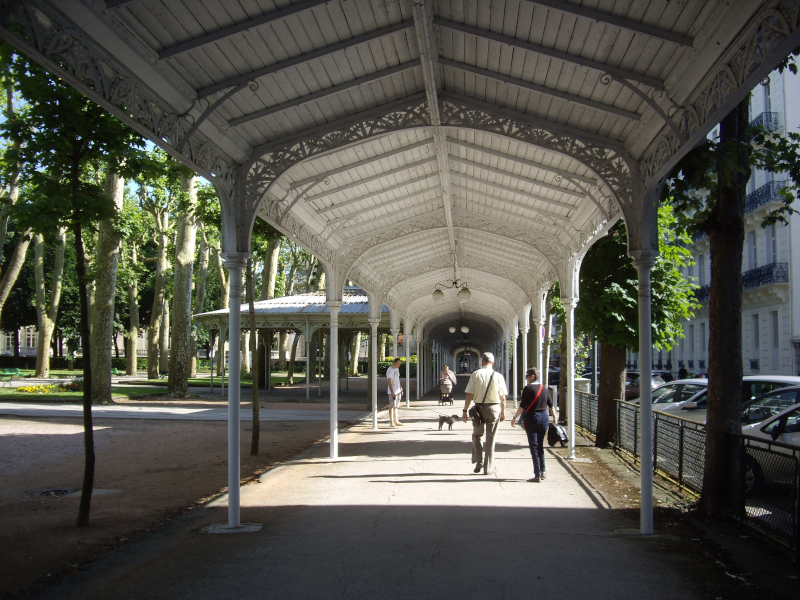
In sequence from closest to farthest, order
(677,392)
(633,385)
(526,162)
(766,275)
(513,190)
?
(526,162) < (513,190) < (677,392) < (766,275) < (633,385)

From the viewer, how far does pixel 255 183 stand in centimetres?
786

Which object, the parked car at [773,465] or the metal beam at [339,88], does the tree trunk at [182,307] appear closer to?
the metal beam at [339,88]

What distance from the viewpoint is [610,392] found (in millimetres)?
13133

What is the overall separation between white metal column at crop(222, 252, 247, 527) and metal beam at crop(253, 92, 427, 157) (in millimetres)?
1408

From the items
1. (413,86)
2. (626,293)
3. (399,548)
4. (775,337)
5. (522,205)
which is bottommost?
(399,548)

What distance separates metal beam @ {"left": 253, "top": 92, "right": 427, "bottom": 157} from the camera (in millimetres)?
7887

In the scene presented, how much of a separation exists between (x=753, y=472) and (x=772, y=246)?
2409 cm

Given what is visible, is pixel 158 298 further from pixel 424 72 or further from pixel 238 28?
pixel 238 28

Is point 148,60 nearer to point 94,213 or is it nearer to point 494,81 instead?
point 94,213

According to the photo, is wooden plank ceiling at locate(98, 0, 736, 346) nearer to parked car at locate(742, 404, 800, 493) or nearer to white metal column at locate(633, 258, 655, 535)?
white metal column at locate(633, 258, 655, 535)

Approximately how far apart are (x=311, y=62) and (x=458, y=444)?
910 cm

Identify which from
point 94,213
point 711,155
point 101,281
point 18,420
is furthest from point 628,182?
point 101,281

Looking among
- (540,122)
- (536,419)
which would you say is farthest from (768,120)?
(540,122)

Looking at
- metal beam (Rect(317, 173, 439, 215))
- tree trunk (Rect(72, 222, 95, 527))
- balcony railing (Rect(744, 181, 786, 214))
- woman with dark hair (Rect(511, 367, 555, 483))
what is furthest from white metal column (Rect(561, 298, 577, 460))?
balcony railing (Rect(744, 181, 786, 214))
